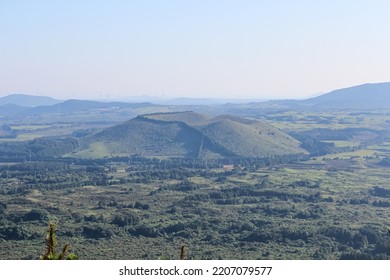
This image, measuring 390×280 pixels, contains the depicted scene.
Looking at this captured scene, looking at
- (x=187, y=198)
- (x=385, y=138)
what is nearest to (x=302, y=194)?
A: (x=187, y=198)

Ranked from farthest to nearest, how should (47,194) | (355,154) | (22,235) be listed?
(355,154) → (47,194) → (22,235)

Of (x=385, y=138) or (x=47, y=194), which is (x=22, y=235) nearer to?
(x=47, y=194)

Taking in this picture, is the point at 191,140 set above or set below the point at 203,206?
above

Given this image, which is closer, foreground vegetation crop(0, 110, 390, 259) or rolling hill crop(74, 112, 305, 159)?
foreground vegetation crop(0, 110, 390, 259)

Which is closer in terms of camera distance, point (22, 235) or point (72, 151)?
point (22, 235)

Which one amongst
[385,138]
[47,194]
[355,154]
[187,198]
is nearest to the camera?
[187,198]

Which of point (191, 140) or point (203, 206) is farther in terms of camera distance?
point (191, 140)

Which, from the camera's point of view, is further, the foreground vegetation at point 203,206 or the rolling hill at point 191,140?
the rolling hill at point 191,140
